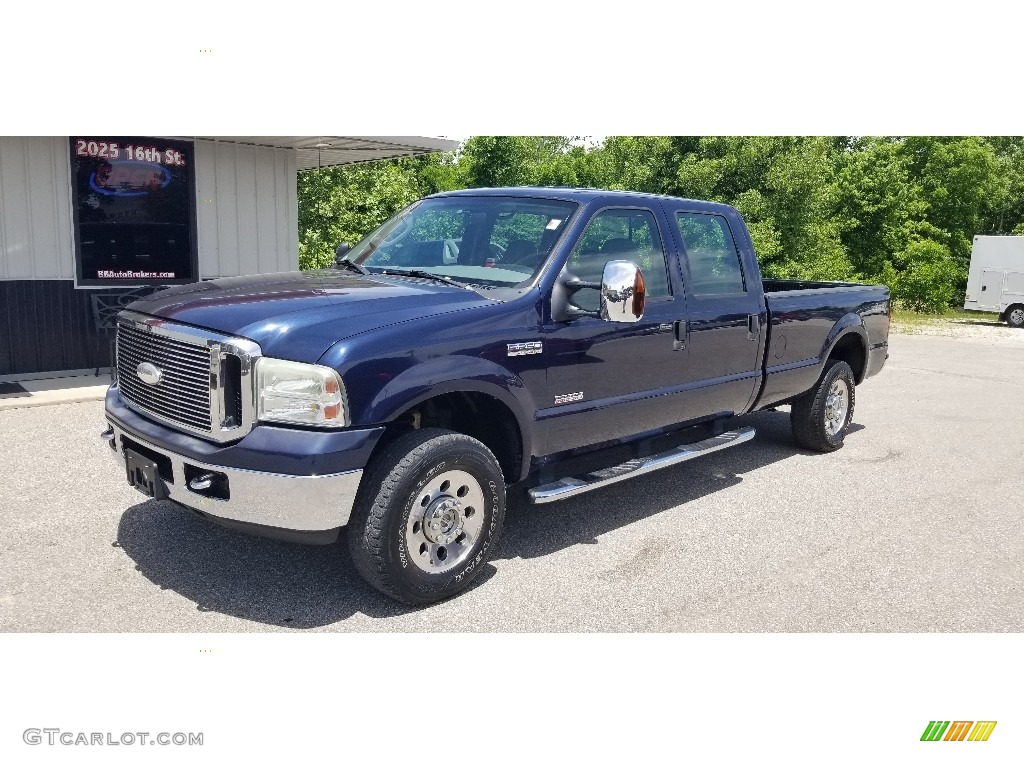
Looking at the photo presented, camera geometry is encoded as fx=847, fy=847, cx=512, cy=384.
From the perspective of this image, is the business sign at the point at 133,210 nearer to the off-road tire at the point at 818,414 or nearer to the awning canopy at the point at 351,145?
the awning canopy at the point at 351,145

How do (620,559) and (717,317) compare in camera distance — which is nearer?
(620,559)

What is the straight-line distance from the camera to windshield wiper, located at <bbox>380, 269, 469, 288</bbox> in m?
4.74

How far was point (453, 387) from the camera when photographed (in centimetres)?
409

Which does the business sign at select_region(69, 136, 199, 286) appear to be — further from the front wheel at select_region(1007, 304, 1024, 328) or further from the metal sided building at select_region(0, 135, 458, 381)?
the front wheel at select_region(1007, 304, 1024, 328)

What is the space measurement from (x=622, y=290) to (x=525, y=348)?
60 centimetres

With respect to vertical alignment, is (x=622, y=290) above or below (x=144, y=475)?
above

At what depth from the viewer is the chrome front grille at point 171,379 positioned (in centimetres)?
387

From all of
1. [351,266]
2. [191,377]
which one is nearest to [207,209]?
[351,266]

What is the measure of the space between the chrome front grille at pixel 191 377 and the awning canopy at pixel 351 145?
6.47 m

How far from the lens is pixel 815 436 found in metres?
7.32

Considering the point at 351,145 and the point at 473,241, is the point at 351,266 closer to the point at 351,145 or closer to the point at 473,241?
the point at 473,241

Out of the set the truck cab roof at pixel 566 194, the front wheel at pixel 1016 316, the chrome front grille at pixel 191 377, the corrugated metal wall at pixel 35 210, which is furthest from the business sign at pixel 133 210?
the front wheel at pixel 1016 316

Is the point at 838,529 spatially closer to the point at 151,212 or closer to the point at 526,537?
the point at 526,537
